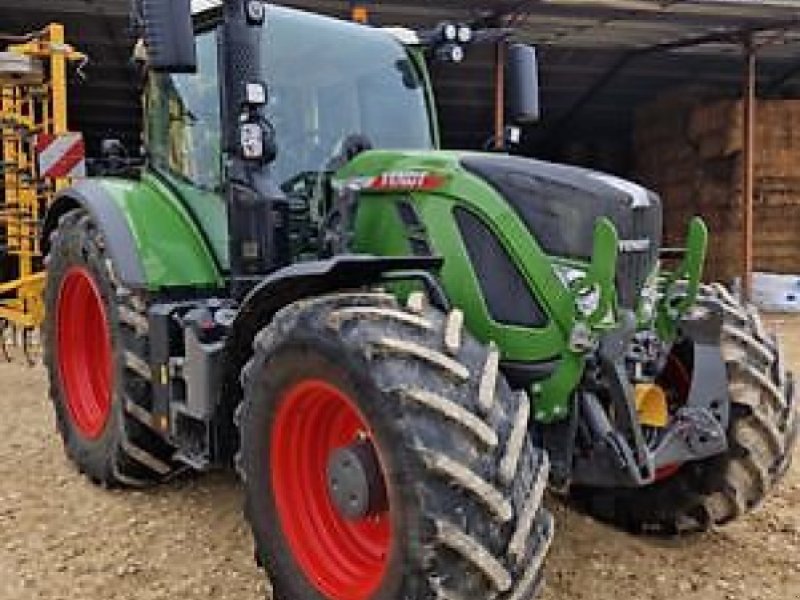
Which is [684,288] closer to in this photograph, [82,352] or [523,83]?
[523,83]

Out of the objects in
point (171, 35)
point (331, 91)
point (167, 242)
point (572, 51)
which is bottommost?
point (167, 242)

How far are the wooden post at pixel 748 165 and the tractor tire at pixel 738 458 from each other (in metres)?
9.14

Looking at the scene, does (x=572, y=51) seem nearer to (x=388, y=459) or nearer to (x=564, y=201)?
(x=564, y=201)

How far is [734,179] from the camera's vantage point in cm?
1411

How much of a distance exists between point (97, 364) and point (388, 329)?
101 inches

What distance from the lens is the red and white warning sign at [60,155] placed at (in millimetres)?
8070

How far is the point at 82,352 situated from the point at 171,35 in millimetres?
2158

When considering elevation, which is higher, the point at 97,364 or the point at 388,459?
the point at 388,459

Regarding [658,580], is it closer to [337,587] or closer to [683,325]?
[683,325]

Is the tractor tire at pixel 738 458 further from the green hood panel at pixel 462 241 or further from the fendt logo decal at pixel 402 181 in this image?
the fendt logo decal at pixel 402 181

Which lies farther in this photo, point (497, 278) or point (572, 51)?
point (572, 51)

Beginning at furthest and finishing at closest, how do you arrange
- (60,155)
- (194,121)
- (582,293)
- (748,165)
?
(748,165) < (60,155) < (194,121) < (582,293)

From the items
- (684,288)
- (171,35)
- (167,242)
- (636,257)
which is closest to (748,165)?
(684,288)

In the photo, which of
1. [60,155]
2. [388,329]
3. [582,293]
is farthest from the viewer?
[60,155]
